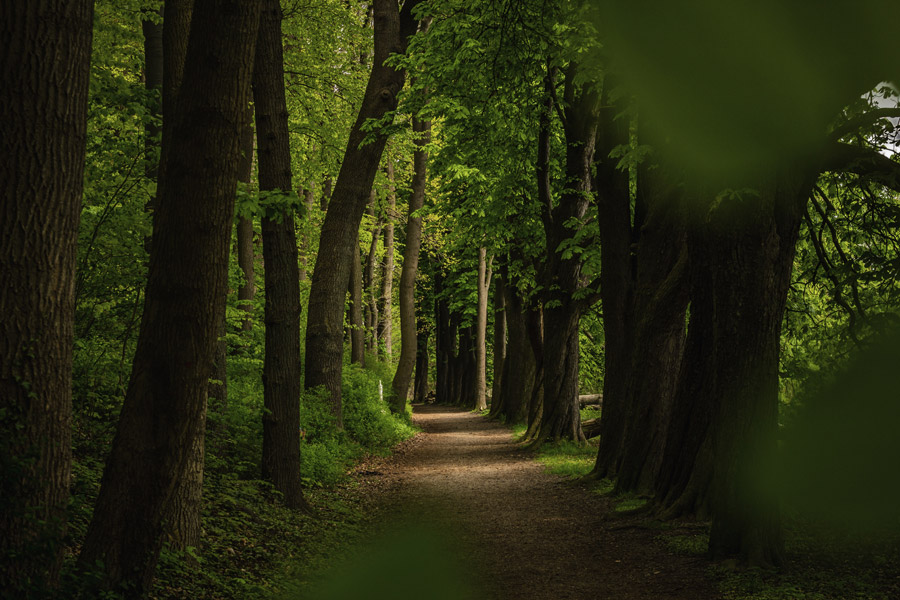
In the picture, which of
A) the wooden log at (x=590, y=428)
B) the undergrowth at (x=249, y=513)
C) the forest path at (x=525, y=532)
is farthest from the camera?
the wooden log at (x=590, y=428)

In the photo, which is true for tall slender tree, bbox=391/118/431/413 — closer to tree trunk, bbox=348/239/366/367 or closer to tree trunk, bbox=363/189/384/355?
tree trunk, bbox=348/239/366/367

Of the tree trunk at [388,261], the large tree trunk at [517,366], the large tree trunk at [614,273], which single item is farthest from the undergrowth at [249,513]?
the tree trunk at [388,261]

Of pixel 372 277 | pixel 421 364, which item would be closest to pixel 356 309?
pixel 372 277

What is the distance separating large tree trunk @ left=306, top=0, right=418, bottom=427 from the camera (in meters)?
14.4

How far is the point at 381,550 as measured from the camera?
341 inches

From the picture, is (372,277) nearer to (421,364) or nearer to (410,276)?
(410,276)

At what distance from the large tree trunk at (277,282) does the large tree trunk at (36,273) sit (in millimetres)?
5143

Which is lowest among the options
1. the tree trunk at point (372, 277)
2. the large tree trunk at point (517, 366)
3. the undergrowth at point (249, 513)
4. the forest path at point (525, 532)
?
the forest path at point (525, 532)

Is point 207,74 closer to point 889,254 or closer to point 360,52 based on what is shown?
point 889,254

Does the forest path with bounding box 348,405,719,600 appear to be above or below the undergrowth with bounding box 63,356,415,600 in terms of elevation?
below

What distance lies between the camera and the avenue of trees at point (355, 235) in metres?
4.66

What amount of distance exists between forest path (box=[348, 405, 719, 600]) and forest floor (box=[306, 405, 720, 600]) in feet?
0.04

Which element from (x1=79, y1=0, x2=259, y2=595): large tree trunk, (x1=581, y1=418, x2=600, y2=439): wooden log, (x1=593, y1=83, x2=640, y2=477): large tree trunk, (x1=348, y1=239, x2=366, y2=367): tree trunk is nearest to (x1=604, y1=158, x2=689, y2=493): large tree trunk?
(x1=593, y1=83, x2=640, y2=477): large tree trunk

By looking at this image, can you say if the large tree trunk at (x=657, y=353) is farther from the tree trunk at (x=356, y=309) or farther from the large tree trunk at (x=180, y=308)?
the tree trunk at (x=356, y=309)
